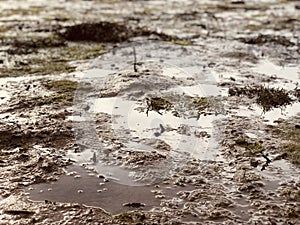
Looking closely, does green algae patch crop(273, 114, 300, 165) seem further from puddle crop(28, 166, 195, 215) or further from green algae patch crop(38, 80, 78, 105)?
green algae patch crop(38, 80, 78, 105)

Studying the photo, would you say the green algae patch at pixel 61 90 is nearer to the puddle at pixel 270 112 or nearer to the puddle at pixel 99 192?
the puddle at pixel 99 192

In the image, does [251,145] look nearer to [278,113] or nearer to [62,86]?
[278,113]

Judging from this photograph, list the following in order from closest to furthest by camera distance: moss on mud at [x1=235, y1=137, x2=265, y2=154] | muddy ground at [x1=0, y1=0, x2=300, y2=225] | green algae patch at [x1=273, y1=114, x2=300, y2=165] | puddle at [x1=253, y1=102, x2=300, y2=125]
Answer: muddy ground at [x1=0, y1=0, x2=300, y2=225], green algae patch at [x1=273, y1=114, x2=300, y2=165], moss on mud at [x1=235, y1=137, x2=265, y2=154], puddle at [x1=253, y1=102, x2=300, y2=125]

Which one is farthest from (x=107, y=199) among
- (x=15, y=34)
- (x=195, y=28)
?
(x=195, y=28)

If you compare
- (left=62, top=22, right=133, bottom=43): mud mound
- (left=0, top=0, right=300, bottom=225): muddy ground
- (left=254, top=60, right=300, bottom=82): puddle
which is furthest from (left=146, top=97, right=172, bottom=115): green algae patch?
(left=62, top=22, right=133, bottom=43): mud mound

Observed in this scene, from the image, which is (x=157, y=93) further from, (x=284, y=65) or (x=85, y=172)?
(x=284, y=65)

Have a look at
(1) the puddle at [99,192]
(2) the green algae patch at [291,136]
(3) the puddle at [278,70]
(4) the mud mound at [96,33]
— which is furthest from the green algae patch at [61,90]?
(4) the mud mound at [96,33]
